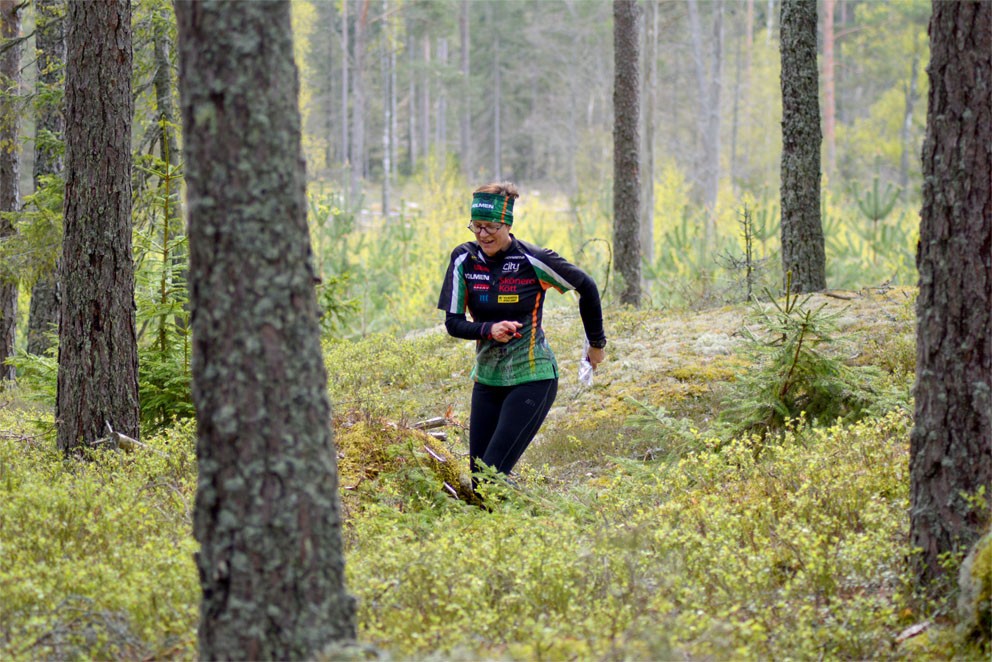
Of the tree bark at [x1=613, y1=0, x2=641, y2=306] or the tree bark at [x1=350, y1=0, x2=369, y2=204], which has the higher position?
the tree bark at [x1=350, y1=0, x2=369, y2=204]

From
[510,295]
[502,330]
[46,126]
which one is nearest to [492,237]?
[510,295]

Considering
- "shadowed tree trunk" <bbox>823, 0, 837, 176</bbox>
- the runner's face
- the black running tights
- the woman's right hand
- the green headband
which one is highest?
"shadowed tree trunk" <bbox>823, 0, 837, 176</bbox>

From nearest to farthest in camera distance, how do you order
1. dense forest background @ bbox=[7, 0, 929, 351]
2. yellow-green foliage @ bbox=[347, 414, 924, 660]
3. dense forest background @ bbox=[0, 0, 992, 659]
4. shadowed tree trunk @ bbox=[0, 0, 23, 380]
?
dense forest background @ bbox=[0, 0, 992, 659] → yellow-green foliage @ bbox=[347, 414, 924, 660] → dense forest background @ bbox=[7, 0, 929, 351] → shadowed tree trunk @ bbox=[0, 0, 23, 380]

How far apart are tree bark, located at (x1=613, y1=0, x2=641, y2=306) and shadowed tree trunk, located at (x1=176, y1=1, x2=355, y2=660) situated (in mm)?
10823

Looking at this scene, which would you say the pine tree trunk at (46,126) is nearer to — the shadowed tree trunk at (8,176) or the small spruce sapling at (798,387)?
the shadowed tree trunk at (8,176)

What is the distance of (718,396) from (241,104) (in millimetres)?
6211

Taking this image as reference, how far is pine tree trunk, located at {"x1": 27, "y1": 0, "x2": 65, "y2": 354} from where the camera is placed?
35.0 ft

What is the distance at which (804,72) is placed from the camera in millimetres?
10234

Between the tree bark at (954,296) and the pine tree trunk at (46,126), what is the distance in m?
8.42

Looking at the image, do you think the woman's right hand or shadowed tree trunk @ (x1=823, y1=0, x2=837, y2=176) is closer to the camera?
the woman's right hand

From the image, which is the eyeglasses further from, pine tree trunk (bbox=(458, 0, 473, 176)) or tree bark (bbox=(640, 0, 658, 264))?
pine tree trunk (bbox=(458, 0, 473, 176))

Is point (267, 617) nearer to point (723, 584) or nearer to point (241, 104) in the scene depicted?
point (241, 104)

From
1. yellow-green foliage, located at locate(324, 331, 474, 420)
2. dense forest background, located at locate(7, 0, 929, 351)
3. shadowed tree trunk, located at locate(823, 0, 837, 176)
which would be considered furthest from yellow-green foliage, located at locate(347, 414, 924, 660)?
shadowed tree trunk, located at locate(823, 0, 837, 176)

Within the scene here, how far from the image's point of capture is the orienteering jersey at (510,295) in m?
5.96
